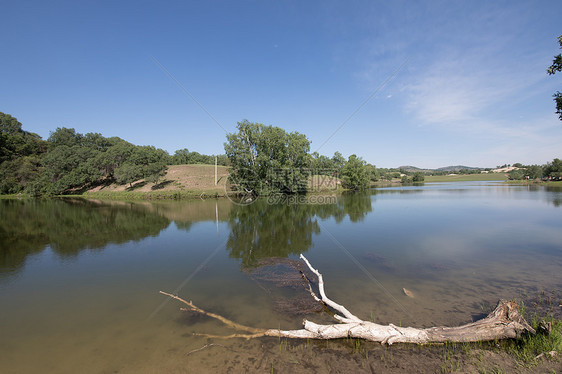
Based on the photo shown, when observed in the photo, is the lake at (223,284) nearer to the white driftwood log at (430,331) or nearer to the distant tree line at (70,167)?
the white driftwood log at (430,331)

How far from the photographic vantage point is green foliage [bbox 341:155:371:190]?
69.1m

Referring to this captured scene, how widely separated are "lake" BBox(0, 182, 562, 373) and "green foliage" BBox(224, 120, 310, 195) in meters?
29.0

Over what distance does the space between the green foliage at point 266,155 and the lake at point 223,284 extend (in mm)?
28976

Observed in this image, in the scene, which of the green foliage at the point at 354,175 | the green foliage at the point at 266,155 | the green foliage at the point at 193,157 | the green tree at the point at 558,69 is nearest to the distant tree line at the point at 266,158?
the green foliage at the point at 266,155

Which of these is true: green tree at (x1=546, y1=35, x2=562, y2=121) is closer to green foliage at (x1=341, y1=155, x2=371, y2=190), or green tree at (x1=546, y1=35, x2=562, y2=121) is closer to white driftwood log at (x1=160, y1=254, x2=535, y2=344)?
white driftwood log at (x1=160, y1=254, x2=535, y2=344)

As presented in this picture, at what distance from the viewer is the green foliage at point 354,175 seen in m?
69.1

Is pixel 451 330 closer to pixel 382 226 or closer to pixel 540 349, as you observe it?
pixel 540 349

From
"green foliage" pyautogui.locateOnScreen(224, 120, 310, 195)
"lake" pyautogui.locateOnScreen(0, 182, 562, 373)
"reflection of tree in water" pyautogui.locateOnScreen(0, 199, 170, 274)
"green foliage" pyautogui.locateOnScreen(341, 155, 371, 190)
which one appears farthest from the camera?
"green foliage" pyautogui.locateOnScreen(341, 155, 371, 190)

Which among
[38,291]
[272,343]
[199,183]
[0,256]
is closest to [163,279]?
[38,291]

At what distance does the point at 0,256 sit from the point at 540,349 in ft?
67.8

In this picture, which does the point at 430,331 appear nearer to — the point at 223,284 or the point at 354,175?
the point at 223,284

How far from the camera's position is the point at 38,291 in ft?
27.4

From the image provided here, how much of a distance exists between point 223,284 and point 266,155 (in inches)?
1516

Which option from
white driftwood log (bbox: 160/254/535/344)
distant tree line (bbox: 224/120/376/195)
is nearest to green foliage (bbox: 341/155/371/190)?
distant tree line (bbox: 224/120/376/195)
